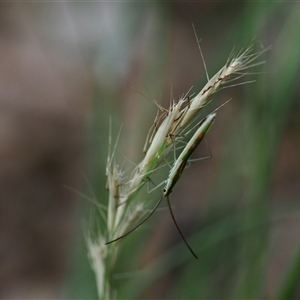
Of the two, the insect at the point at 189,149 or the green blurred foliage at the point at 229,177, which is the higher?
the insect at the point at 189,149

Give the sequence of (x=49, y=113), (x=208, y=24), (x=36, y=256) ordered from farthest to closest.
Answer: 1. (x=49, y=113)
2. (x=36, y=256)
3. (x=208, y=24)

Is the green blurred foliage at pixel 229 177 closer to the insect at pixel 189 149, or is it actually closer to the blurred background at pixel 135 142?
the blurred background at pixel 135 142

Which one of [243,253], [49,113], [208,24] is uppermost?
[208,24]

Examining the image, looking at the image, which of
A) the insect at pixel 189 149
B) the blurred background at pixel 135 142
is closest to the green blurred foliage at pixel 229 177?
the blurred background at pixel 135 142

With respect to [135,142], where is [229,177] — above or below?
below

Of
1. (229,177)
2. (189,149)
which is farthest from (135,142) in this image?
(189,149)

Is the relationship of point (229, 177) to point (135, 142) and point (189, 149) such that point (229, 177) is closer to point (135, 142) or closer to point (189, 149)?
point (135, 142)

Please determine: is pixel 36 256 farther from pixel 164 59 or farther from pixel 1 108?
pixel 164 59

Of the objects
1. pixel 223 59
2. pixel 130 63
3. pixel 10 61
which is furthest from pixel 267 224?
pixel 10 61
